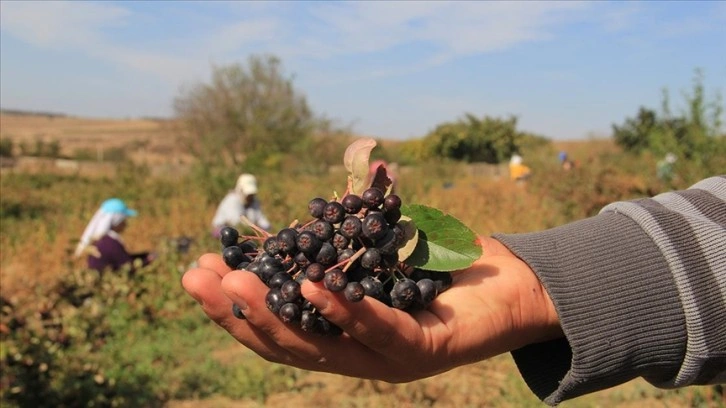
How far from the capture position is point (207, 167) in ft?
56.3

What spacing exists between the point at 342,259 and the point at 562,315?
1.57ft

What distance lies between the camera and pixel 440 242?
146 centimetres

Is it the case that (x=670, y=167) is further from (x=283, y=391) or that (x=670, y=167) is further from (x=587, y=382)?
(x=587, y=382)

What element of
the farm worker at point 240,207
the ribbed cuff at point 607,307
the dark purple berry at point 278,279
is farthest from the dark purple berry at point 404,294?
the farm worker at point 240,207

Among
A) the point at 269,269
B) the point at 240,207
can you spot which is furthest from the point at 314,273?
the point at 240,207

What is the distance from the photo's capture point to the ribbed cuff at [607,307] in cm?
138

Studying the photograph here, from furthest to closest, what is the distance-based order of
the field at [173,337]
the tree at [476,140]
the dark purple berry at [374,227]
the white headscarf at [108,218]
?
the tree at [476,140] < the white headscarf at [108,218] < the field at [173,337] < the dark purple berry at [374,227]

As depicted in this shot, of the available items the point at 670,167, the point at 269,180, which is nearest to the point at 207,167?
the point at 269,180

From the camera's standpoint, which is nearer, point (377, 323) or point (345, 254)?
point (377, 323)

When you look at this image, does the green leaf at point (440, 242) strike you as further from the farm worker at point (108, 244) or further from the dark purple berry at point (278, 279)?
the farm worker at point (108, 244)

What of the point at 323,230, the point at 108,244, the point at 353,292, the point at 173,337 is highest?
the point at 323,230

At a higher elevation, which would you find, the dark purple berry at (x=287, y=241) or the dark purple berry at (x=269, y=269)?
the dark purple berry at (x=287, y=241)

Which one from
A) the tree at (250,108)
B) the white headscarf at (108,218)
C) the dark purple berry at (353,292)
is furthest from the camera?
the tree at (250,108)

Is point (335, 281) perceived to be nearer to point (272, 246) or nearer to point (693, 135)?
point (272, 246)
